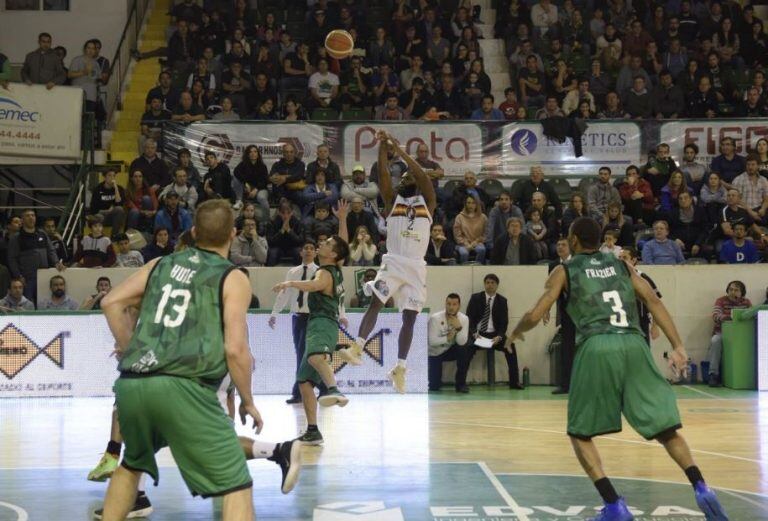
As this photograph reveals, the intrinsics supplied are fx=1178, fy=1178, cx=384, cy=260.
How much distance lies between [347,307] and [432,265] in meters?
1.59

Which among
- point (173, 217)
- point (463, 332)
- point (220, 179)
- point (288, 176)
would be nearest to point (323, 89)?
point (288, 176)

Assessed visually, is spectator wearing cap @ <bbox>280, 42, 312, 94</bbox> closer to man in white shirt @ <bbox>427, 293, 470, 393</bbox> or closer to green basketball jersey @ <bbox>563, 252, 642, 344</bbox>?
man in white shirt @ <bbox>427, 293, 470, 393</bbox>

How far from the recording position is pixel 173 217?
1989 cm

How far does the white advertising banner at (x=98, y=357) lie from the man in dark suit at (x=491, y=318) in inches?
40.6

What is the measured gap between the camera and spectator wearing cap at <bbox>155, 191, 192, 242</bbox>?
779 inches

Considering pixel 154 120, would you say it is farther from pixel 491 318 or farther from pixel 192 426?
pixel 192 426

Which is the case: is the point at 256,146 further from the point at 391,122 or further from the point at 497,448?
the point at 497,448

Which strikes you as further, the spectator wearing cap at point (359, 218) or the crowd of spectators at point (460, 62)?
the crowd of spectators at point (460, 62)

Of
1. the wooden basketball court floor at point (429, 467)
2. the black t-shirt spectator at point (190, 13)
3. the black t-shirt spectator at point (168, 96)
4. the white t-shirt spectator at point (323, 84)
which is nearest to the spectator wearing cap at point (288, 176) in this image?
the white t-shirt spectator at point (323, 84)

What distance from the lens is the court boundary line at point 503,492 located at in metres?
8.35

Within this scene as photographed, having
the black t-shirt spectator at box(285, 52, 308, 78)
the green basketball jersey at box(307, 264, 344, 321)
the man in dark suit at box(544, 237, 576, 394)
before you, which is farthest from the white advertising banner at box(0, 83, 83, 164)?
the green basketball jersey at box(307, 264, 344, 321)

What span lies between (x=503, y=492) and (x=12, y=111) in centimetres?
1530

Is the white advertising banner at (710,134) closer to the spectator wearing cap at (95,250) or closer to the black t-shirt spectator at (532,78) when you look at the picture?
the black t-shirt spectator at (532,78)

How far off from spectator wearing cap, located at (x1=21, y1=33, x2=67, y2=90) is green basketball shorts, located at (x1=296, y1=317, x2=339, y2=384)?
1287cm
